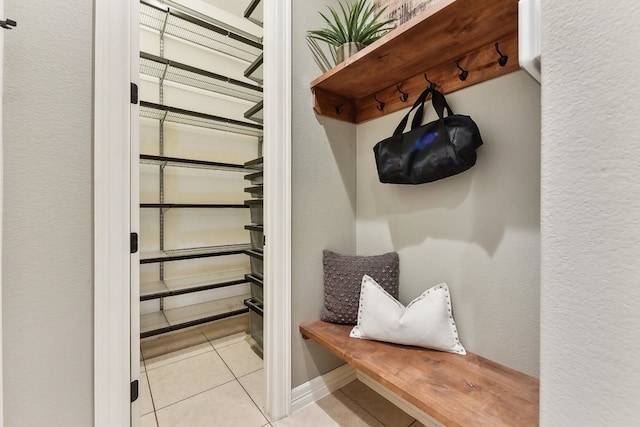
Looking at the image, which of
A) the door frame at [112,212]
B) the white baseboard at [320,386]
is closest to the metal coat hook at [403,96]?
the door frame at [112,212]

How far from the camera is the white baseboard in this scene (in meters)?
1.43

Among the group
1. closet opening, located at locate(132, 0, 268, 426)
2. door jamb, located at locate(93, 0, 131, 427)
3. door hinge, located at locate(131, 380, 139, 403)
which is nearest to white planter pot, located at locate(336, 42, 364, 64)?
closet opening, located at locate(132, 0, 268, 426)

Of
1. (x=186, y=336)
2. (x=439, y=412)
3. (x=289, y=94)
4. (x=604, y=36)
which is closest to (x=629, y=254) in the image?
(x=604, y=36)

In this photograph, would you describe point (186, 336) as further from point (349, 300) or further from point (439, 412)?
point (439, 412)

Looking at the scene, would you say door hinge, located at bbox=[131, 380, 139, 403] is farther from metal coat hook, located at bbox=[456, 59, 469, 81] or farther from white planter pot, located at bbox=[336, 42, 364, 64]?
metal coat hook, located at bbox=[456, 59, 469, 81]

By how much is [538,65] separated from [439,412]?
101 cm

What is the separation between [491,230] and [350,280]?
0.70m

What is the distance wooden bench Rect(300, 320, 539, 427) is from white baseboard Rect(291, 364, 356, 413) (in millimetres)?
375

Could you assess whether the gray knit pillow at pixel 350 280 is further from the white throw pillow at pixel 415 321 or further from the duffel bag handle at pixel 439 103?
the duffel bag handle at pixel 439 103

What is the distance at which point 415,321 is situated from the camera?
1191 mm

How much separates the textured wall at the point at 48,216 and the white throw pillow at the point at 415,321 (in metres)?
1.11

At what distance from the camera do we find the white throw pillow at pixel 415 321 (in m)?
1.18

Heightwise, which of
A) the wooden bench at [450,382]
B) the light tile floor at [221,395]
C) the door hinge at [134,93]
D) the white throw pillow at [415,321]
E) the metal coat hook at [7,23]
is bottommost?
the light tile floor at [221,395]

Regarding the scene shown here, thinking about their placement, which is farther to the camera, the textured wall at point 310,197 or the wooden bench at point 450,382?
the textured wall at point 310,197
